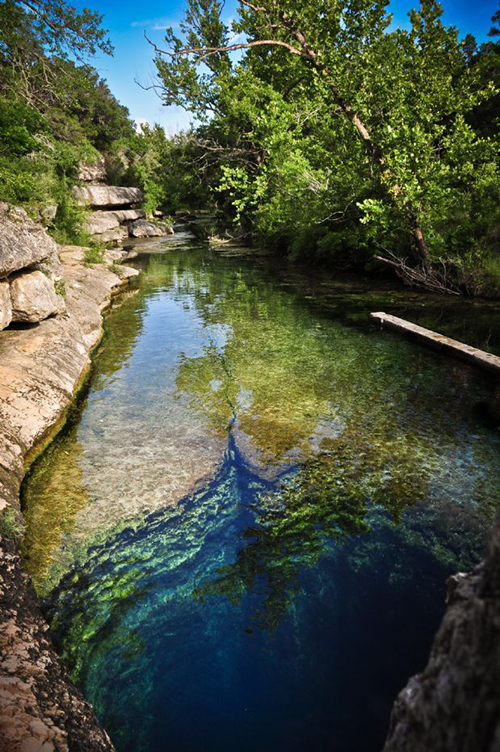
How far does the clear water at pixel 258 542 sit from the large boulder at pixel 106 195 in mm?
26865

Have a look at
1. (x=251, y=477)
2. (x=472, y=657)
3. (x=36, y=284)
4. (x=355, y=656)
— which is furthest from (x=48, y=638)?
(x=36, y=284)

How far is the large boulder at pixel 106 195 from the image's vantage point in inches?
1131

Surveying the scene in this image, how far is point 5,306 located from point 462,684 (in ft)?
22.2

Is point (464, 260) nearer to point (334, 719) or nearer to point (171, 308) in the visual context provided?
point (171, 308)

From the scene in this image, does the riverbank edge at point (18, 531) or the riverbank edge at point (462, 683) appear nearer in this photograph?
the riverbank edge at point (462, 683)

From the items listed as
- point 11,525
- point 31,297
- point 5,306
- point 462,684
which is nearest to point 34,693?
point 11,525

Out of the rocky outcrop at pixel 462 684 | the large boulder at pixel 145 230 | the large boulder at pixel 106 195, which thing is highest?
the large boulder at pixel 106 195

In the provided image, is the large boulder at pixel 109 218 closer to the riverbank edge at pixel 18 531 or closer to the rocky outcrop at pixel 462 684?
the riverbank edge at pixel 18 531

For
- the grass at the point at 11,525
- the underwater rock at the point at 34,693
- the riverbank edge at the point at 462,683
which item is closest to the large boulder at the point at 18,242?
the grass at the point at 11,525

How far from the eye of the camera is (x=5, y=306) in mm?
5930

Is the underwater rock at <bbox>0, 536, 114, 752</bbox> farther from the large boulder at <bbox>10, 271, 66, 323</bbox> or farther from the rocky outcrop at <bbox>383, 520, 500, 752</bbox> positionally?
the large boulder at <bbox>10, 271, 66, 323</bbox>

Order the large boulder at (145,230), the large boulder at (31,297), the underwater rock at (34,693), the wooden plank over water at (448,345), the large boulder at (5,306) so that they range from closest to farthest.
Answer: the underwater rock at (34,693) < the large boulder at (5,306) < the wooden plank over water at (448,345) < the large boulder at (31,297) < the large boulder at (145,230)

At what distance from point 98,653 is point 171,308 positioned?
31.2 feet

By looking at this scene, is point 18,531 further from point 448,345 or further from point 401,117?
point 401,117
